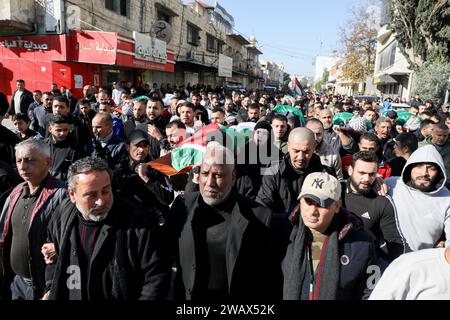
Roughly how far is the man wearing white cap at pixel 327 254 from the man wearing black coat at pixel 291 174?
3.42 ft

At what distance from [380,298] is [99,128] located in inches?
148

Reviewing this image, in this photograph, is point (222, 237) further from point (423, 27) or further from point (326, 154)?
point (423, 27)

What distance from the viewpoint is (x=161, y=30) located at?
63.7ft

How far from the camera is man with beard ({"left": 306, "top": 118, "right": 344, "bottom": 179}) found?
4.15 metres

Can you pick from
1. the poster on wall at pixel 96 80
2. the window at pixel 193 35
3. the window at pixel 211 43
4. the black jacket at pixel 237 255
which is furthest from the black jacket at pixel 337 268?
the window at pixel 211 43

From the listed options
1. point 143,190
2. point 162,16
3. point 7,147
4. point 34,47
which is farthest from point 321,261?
point 162,16

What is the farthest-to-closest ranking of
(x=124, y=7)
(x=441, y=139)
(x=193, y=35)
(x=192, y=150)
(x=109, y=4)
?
(x=193, y=35) < (x=124, y=7) < (x=109, y=4) < (x=441, y=139) < (x=192, y=150)

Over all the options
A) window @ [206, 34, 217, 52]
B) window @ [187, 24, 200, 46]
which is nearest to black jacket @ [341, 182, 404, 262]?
window @ [187, 24, 200, 46]

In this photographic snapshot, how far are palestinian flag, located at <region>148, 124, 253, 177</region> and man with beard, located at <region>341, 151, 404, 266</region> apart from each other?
5.20 ft

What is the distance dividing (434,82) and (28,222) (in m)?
21.8

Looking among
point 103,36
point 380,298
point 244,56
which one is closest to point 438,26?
point 103,36

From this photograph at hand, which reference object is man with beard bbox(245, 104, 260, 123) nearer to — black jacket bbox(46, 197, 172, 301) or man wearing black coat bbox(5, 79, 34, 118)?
black jacket bbox(46, 197, 172, 301)

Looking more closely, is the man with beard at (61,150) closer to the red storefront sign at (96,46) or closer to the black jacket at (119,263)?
the black jacket at (119,263)

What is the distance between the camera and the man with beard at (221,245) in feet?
7.27
